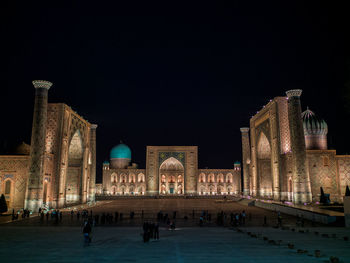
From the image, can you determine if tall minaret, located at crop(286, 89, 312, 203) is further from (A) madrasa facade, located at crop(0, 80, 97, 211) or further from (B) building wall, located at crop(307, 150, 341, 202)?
(A) madrasa facade, located at crop(0, 80, 97, 211)

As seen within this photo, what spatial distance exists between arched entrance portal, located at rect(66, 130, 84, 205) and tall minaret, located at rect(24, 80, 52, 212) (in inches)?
318

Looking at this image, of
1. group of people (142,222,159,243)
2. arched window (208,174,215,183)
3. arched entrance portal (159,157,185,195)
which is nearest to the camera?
group of people (142,222,159,243)

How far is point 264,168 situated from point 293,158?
35.3 feet

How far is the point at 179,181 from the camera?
164 feet

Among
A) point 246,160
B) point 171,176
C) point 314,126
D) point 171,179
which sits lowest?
point 171,179

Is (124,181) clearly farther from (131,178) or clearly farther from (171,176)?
(171,176)

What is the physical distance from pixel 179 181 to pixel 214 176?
6084 millimetres

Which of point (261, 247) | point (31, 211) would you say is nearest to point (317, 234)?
point (261, 247)

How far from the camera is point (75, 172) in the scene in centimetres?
3106

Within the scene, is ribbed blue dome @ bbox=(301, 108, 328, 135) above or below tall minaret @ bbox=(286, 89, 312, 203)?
above

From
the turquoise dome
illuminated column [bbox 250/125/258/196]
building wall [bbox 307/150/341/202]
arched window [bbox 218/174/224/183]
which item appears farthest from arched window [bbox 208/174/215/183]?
building wall [bbox 307/150/341/202]

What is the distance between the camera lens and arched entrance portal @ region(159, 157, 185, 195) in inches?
1949

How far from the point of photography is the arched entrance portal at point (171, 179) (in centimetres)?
4951

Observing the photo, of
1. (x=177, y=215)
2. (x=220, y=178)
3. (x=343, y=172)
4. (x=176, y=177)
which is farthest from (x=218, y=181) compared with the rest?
(x=177, y=215)
